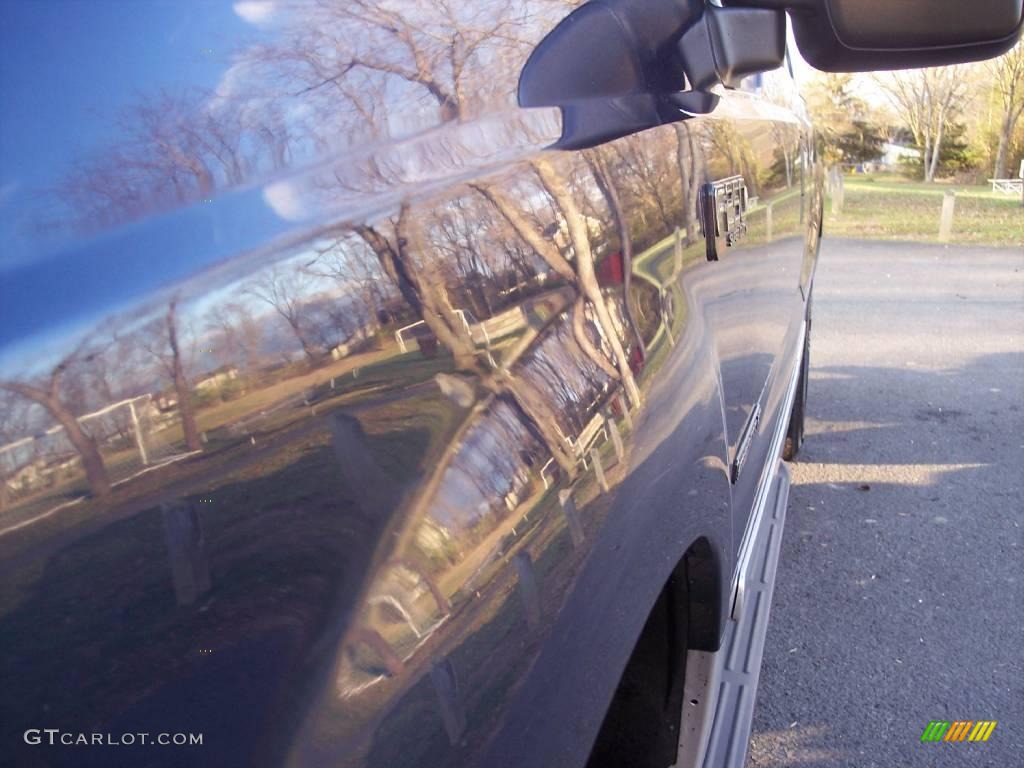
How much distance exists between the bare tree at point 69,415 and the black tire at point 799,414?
3.99 m

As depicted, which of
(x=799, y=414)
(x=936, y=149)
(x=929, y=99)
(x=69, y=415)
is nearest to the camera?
(x=69, y=415)

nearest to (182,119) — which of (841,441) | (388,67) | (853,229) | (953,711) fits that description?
(388,67)

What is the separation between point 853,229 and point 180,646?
15903mm

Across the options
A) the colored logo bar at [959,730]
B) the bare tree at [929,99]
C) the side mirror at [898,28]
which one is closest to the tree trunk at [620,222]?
the side mirror at [898,28]

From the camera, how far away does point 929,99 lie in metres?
24.7

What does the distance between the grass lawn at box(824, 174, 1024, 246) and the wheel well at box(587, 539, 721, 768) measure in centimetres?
1324

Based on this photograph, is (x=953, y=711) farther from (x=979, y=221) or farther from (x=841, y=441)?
(x=979, y=221)

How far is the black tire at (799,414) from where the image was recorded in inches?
175

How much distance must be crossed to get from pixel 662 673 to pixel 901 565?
238 cm

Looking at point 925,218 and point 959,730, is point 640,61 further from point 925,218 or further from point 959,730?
point 925,218

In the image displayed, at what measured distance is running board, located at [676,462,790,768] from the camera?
5.75 ft

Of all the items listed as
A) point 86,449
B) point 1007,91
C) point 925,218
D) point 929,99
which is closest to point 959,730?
point 86,449

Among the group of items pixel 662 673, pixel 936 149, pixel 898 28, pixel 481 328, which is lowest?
pixel 936 149

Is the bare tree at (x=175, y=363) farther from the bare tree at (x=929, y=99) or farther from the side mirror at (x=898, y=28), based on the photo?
the bare tree at (x=929, y=99)
